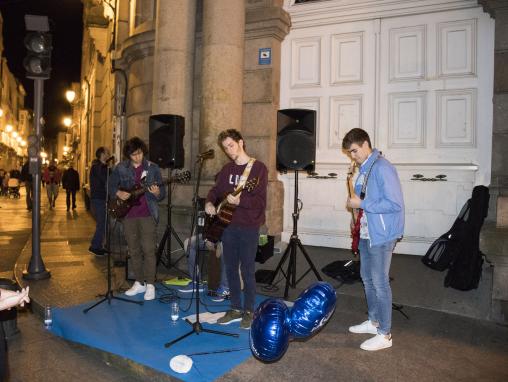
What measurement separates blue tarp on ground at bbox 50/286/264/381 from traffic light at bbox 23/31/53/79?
3371 mm

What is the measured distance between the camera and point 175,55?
8133mm

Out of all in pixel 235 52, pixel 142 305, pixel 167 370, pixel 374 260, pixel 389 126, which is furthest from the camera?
pixel 235 52

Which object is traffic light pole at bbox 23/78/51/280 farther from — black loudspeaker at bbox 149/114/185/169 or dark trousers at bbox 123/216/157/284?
dark trousers at bbox 123/216/157/284

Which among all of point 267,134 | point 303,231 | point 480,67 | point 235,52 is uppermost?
point 235,52

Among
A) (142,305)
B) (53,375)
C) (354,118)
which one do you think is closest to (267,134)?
(354,118)

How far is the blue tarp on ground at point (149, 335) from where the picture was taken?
12.3 feet

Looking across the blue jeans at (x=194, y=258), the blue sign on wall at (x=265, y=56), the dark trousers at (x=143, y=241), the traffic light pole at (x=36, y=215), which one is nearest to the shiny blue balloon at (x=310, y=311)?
the blue jeans at (x=194, y=258)

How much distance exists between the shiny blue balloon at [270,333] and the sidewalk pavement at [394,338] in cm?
22

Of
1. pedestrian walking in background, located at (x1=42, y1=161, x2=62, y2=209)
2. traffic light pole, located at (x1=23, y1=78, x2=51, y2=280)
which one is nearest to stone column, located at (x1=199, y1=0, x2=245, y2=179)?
traffic light pole, located at (x1=23, y1=78, x2=51, y2=280)

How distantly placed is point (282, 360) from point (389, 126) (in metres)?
4.36

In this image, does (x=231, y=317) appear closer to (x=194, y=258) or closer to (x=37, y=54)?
(x=194, y=258)

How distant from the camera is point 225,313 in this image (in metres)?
4.81

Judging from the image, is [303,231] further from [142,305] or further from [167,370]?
[167,370]

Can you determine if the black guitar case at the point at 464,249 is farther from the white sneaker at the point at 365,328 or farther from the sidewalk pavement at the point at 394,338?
the white sneaker at the point at 365,328
